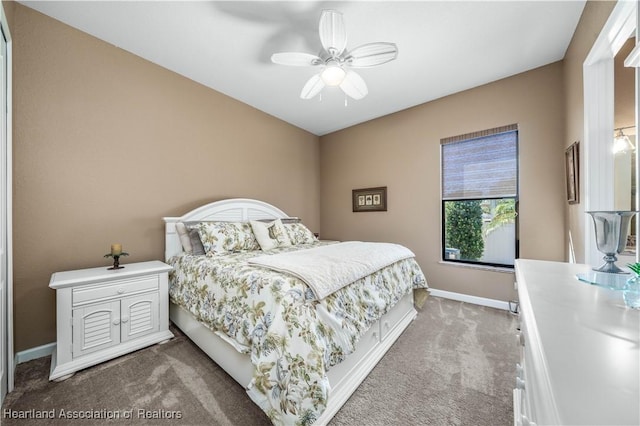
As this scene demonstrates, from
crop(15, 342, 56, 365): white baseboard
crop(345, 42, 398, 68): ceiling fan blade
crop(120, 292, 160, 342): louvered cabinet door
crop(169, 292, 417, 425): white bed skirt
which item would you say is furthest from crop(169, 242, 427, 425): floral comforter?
crop(345, 42, 398, 68): ceiling fan blade

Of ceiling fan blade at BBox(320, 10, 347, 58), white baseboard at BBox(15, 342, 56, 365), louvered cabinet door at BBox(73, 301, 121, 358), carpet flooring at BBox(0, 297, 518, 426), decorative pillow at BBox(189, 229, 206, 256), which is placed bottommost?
carpet flooring at BBox(0, 297, 518, 426)

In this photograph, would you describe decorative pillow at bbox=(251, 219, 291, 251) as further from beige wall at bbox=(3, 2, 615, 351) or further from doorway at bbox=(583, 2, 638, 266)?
doorway at bbox=(583, 2, 638, 266)

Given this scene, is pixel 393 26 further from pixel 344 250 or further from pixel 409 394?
pixel 409 394

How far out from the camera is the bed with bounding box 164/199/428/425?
126 cm

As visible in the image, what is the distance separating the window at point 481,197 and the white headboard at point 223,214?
2.40 meters

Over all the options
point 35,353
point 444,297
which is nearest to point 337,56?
point 444,297

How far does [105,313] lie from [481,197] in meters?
3.95

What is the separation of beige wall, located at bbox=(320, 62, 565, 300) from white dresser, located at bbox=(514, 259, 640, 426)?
2278mm

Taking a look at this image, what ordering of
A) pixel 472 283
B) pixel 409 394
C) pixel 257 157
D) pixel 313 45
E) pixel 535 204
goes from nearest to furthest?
pixel 409 394, pixel 313 45, pixel 535 204, pixel 472 283, pixel 257 157

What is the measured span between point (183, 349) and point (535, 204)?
376 cm

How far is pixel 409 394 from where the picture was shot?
5.23 ft

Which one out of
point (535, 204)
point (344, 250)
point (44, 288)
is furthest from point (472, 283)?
point (44, 288)

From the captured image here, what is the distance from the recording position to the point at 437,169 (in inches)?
133

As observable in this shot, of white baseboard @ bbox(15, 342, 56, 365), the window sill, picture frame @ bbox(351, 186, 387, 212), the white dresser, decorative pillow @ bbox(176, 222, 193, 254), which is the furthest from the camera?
picture frame @ bbox(351, 186, 387, 212)
